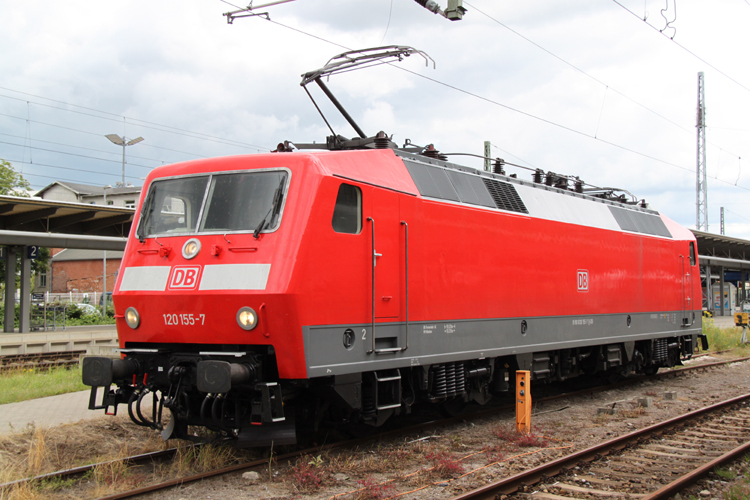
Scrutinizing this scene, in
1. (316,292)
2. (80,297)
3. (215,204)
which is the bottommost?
(80,297)

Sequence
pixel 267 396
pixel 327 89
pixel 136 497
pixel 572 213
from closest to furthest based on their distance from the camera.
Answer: pixel 136 497, pixel 267 396, pixel 327 89, pixel 572 213

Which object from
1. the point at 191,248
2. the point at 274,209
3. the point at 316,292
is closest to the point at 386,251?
the point at 316,292

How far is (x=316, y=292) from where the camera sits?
699 centimetres

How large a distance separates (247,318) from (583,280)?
23.8ft

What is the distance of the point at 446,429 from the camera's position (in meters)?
9.70

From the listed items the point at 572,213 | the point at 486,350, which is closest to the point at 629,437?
the point at 486,350

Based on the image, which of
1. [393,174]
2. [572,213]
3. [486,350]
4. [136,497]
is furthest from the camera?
[572,213]

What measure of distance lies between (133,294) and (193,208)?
1.20 meters

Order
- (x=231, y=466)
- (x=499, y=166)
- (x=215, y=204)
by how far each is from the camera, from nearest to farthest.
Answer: (x=231, y=466) < (x=215, y=204) < (x=499, y=166)

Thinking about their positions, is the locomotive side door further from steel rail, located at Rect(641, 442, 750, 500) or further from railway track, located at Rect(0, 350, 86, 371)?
railway track, located at Rect(0, 350, 86, 371)

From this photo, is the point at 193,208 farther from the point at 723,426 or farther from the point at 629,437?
the point at 723,426

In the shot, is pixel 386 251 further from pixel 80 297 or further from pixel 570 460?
pixel 80 297

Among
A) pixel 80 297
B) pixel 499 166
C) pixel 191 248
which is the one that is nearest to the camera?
pixel 191 248

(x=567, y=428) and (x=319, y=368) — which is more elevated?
(x=319, y=368)
